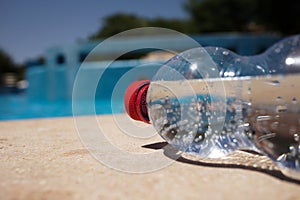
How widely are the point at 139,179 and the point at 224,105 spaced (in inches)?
30.6

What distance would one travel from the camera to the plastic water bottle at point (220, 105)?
5.92ft

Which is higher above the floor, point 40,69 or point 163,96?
point 40,69

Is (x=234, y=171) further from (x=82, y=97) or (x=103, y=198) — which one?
(x=82, y=97)

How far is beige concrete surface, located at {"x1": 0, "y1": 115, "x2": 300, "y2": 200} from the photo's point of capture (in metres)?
1.29

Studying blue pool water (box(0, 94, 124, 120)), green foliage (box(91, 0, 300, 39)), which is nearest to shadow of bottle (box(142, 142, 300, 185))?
blue pool water (box(0, 94, 124, 120))

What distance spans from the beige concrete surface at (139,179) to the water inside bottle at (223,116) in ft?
0.42

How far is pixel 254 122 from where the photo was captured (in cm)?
187

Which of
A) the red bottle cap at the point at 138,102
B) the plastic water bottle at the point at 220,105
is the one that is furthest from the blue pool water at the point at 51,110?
the plastic water bottle at the point at 220,105

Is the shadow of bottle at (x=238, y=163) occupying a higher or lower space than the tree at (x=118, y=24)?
lower

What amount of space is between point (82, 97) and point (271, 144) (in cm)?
955

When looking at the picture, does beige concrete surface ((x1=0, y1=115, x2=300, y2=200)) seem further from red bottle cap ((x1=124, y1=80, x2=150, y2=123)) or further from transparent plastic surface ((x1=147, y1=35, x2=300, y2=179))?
red bottle cap ((x1=124, y1=80, x2=150, y2=123))

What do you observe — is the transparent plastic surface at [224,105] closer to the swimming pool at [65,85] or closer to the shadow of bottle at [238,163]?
the shadow of bottle at [238,163]

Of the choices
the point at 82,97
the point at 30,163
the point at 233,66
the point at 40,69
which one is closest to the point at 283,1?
the point at 82,97

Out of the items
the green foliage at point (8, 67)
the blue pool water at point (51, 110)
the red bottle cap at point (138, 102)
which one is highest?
the green foliage at point (8, 67)
